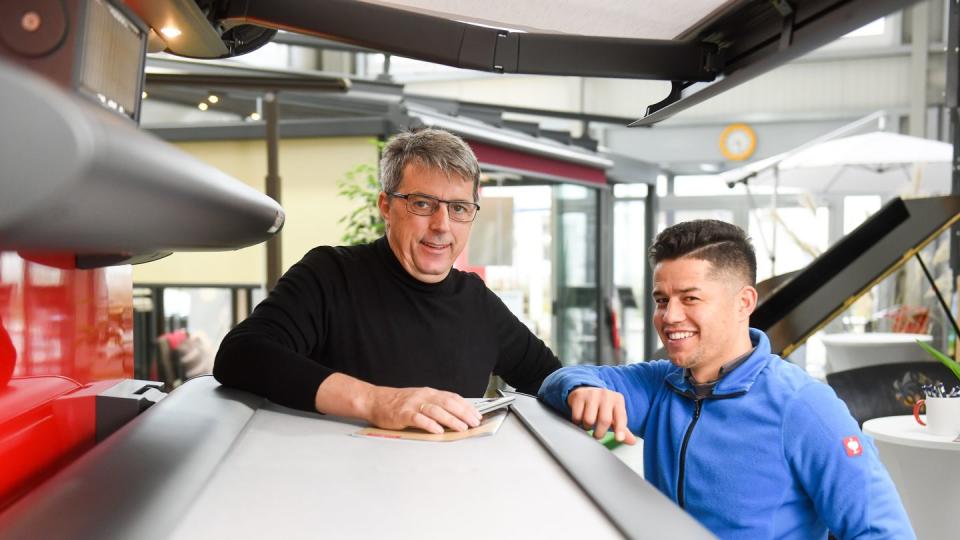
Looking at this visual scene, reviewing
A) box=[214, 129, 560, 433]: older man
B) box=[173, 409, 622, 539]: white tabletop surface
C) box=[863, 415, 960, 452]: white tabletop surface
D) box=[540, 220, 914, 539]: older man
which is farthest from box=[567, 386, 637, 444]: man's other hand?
box=[863, 415, 960, 452]: white tabletop surface

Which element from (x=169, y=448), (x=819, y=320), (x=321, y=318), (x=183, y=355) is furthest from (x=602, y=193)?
(x=169, y=448)

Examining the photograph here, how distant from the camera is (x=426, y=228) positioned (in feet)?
6.49

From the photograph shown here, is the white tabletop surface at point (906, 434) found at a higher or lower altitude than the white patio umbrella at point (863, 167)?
lower

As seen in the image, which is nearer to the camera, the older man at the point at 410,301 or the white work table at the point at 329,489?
the white work table at the point at 329,489

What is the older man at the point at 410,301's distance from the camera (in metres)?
1.93

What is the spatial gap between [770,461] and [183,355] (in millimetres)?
5258

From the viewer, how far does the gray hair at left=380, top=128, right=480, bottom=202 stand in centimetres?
193

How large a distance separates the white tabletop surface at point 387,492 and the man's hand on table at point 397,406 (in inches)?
3.2

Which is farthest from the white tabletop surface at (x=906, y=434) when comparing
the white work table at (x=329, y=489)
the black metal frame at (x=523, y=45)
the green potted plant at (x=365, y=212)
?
the green potted plant at (x=365, y=212)

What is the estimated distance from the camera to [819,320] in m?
3.88

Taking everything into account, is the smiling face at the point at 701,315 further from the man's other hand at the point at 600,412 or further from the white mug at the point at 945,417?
the white mug at the point at 945,417

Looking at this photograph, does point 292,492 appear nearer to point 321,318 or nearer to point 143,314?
point 321,318

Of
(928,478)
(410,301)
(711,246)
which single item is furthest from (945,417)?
(410,301)

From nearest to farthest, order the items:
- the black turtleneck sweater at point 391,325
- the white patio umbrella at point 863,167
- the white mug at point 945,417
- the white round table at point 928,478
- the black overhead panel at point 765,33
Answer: the black overhead panel at point 765,33 < the black turtleneck sweater at point 391,325 < the white round table at point 928,478 < the white mug at point 945,417 < the white patio umbrella at point 863,167
